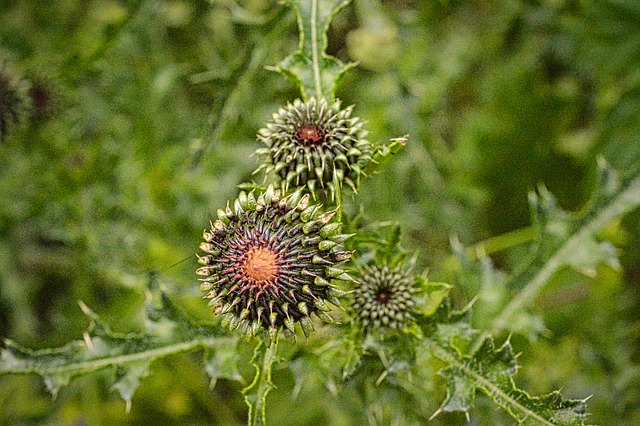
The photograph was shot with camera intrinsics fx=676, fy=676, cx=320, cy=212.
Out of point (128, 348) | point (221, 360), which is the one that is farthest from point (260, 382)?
point (128, 348)

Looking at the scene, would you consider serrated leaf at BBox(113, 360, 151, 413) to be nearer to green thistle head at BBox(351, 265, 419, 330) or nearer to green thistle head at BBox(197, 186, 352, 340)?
green thistle head at BBox(197, 186, 352, 340)

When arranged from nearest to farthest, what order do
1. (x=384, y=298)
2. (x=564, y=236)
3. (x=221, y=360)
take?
1. (x=384, y=298)
2. (x=221, y=360)
3. (x=564, y=236)

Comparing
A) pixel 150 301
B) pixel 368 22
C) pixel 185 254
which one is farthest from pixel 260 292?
pixel 368 22

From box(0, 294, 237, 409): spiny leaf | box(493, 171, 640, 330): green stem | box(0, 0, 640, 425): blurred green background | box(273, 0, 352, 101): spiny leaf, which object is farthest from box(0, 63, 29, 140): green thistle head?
box(493, 171, 640, 330): green stem

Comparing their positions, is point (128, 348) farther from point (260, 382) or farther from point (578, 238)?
point (578, 238)

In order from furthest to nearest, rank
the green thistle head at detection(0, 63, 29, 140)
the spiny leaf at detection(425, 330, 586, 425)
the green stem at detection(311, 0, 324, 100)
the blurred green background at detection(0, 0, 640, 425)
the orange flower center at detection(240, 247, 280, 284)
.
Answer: the blurred green background at detection(0, 0, 640, 425) < the green thistle head at detection(0, 63, 29, 140) < the green stem at detection(311, 0, 324, 100) < the spiny leaf at detection(425, 330, 586, 425) < the orange flower center at detection(240, 247, 280, 284)

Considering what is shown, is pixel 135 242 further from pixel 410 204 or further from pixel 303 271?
pixel 303 271
